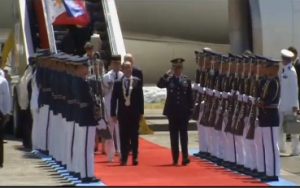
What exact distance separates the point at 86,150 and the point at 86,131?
0.22m

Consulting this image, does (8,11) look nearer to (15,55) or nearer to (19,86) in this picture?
(15,55)

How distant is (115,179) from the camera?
11555 mm

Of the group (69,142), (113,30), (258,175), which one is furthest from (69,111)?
(113,30)

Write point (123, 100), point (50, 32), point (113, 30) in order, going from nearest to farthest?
point (123, 100)
point (50, 32)
point (113, 30)

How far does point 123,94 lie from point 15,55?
19.4 feet

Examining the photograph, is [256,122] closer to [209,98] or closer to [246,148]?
[246,148]

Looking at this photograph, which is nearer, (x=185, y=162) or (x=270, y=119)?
(x=270, y=119)

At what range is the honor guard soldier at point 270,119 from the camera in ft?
37.6

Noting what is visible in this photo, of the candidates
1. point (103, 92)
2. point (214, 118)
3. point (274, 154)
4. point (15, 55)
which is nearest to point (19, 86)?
point (15, 55)

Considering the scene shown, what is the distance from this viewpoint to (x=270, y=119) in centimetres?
1148

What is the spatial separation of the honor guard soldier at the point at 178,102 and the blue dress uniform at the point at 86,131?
154 centimetres

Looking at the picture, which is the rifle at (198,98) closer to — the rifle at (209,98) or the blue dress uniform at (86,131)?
the rifle at (209,98)

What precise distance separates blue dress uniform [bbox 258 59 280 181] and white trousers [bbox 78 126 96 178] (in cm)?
200

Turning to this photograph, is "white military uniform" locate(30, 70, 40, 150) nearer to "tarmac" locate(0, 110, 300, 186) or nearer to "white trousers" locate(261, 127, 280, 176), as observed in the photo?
"tarmac" locate(0, 110, 300, 186)
